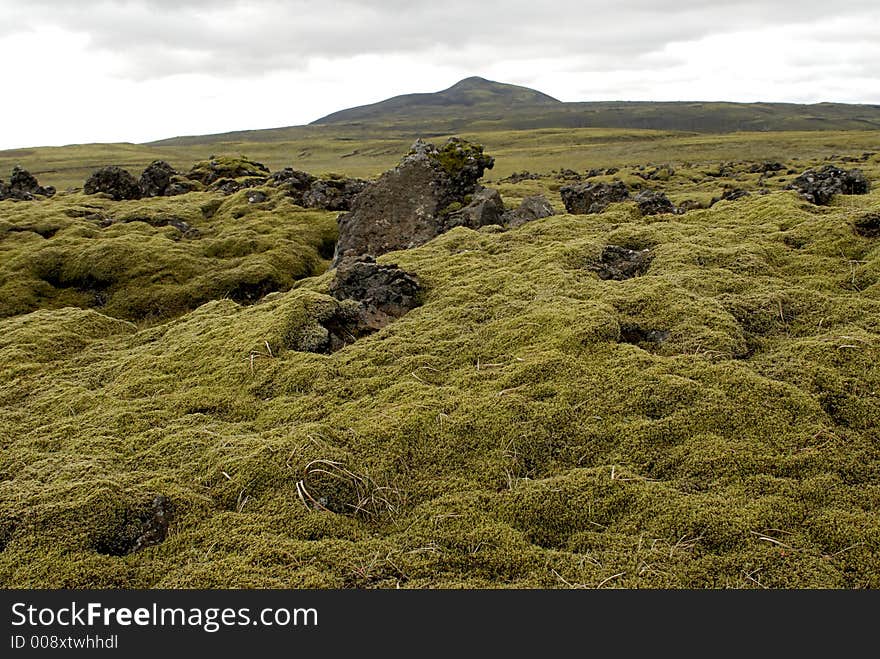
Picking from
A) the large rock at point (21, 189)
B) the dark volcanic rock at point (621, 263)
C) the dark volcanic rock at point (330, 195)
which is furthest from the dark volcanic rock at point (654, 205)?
the large rock at point (21, 189)

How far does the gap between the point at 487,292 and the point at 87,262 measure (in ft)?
48.8

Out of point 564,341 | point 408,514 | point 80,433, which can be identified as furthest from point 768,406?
point 80,433

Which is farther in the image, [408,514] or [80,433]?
[80,433]

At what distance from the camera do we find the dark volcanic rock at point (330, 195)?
86.5 feet

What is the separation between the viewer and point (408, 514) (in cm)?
538

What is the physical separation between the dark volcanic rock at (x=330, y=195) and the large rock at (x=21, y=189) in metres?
18.5

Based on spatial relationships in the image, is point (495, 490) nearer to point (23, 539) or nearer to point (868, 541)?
point (868, 541)

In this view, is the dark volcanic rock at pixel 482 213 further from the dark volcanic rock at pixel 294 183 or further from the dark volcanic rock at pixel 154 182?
the dark volcanic rock at pixel 154 182

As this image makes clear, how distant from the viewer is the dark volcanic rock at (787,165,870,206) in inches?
554

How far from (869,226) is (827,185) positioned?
4.74m

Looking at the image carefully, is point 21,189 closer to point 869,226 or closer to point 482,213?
point 482,213

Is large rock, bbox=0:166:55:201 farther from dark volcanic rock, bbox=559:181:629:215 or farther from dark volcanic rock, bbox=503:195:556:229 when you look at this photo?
dark volcanic rock, bbox=559:181:629:215

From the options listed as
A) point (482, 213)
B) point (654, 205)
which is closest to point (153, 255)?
point (482, 213)

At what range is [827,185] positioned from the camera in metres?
14.4
